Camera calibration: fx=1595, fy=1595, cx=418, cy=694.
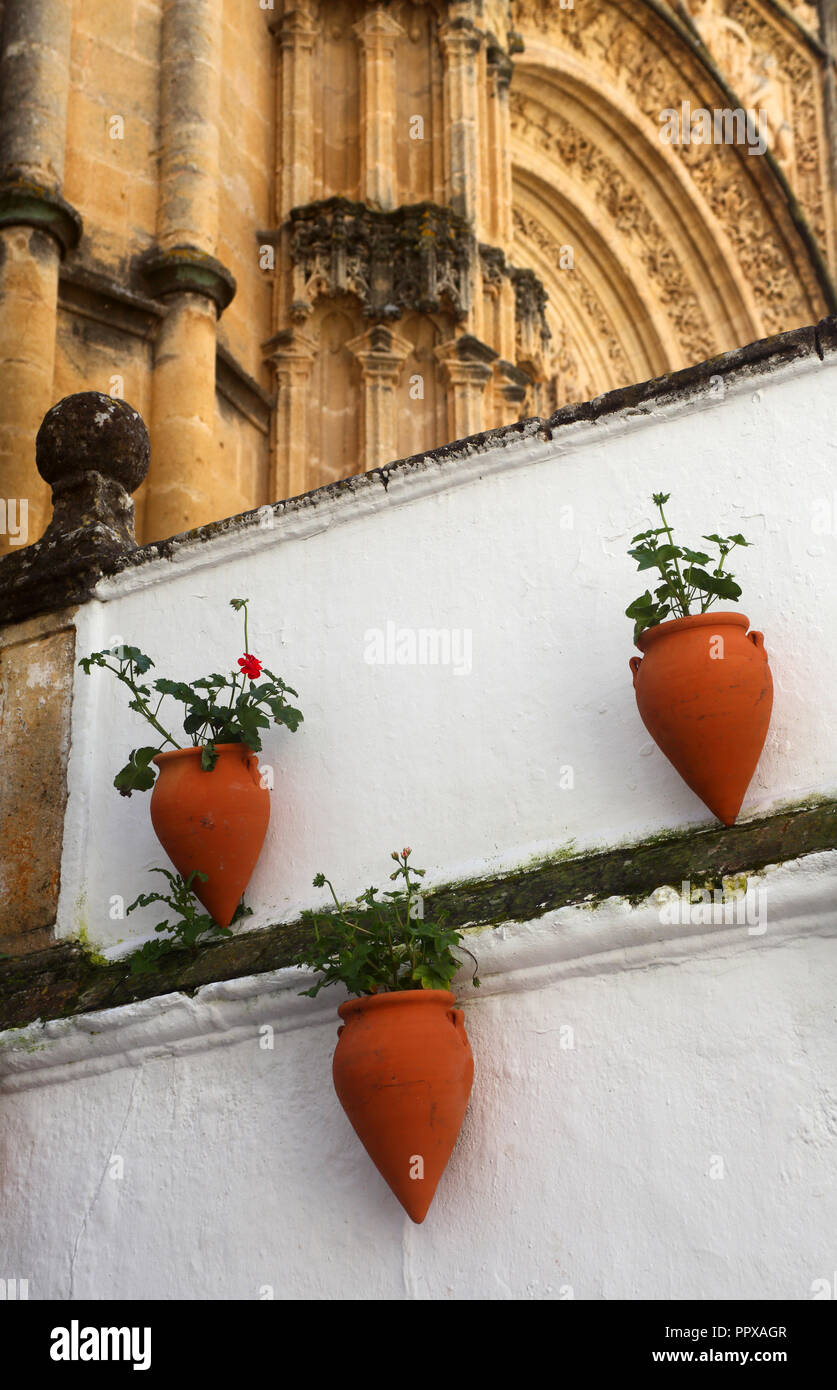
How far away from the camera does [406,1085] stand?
9.98 feet

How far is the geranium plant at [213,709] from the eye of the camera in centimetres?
380

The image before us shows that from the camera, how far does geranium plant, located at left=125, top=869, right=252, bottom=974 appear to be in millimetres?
3783

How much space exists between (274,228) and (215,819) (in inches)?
237

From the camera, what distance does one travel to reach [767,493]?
349 cm

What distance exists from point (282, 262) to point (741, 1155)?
6945 mm

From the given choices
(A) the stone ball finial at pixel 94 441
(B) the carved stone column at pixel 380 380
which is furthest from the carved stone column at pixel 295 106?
(A) the stone ball finial at pixel 94 441

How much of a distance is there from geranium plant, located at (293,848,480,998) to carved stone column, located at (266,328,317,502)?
5.41m

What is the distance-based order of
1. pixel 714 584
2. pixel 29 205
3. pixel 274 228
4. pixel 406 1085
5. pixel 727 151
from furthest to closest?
pixel 727 151 < pixel 274 228 < pixel 29 205 < pixel 714 584 < pixel 406 1085

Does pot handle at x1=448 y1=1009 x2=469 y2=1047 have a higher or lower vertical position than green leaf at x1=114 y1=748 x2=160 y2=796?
lower

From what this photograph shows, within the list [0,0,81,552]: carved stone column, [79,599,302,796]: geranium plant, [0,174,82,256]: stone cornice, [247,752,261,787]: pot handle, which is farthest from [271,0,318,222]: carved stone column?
[247,752,261,787]: pot handle

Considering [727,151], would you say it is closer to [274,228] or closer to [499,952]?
[274,228]

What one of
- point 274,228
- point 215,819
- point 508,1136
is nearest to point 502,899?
point 508,1136

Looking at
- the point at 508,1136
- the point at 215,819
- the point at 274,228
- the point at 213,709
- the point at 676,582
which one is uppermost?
the point at 274,228

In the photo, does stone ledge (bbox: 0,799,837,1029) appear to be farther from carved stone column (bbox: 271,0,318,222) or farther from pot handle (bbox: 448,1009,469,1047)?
carved stone column (bbox: 271,0,318,222)
